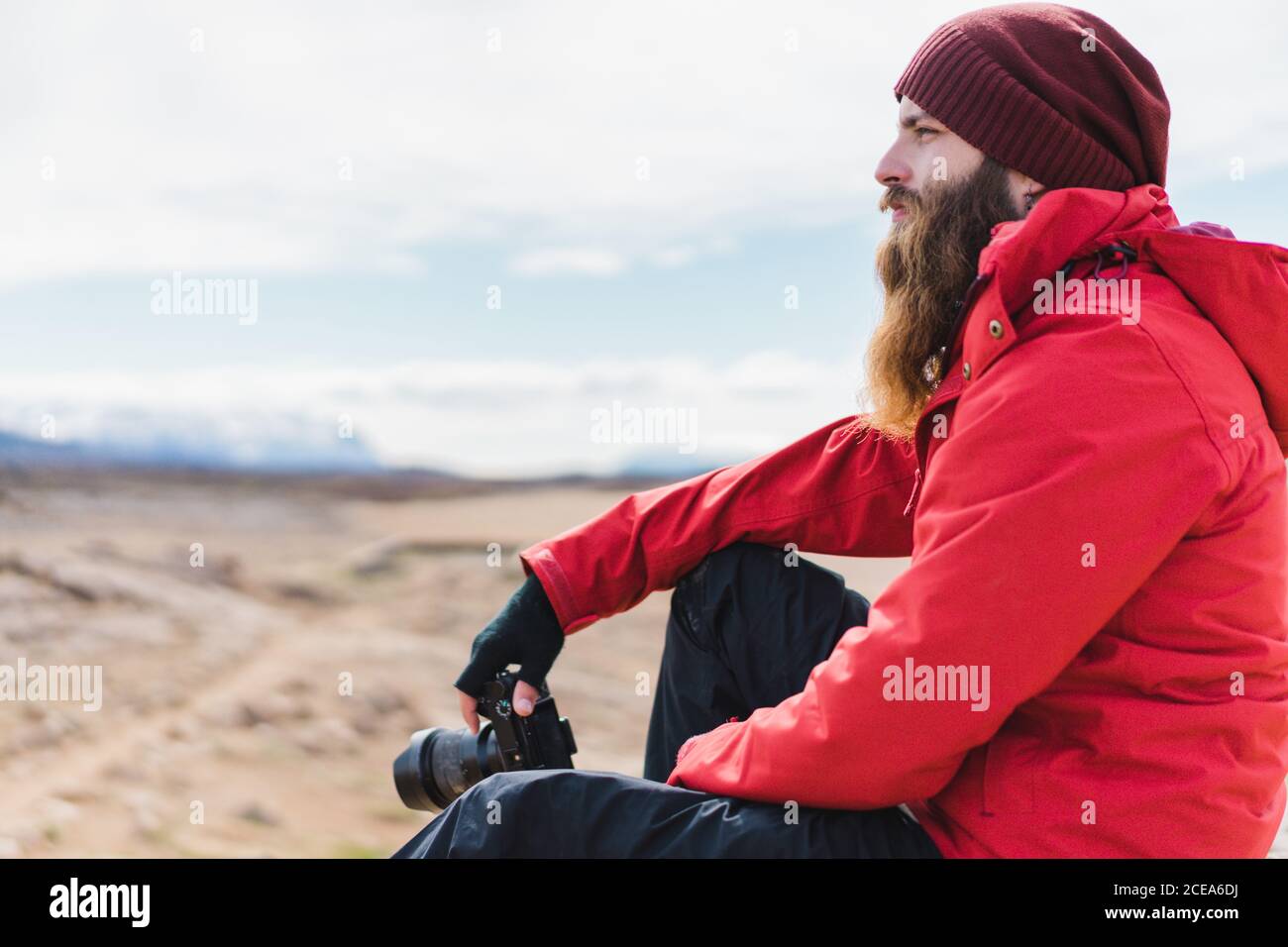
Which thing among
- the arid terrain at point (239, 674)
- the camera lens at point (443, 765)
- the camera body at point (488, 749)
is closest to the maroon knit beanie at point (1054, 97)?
the camera body at point (488, 749)

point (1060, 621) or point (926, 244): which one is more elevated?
point (926, 244)

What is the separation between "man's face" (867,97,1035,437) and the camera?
2084 mm

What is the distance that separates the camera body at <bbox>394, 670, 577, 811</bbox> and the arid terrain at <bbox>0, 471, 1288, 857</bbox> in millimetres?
1857

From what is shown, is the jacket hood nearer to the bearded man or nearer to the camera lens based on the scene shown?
the bearded man

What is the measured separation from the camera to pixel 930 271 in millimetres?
2096

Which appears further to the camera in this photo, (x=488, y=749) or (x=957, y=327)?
(x=488, y=749)

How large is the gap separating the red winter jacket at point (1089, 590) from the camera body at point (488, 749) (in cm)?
56

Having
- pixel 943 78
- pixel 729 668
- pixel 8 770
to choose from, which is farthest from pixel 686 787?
pixel 8 770

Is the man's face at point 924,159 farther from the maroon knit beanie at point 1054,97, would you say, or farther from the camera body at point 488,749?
the camera body at point 488,749

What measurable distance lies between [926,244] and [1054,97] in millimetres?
299

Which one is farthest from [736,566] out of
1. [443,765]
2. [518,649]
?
[443,765]

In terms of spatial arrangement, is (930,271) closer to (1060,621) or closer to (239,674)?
(1060,621)

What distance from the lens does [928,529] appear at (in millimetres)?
1642

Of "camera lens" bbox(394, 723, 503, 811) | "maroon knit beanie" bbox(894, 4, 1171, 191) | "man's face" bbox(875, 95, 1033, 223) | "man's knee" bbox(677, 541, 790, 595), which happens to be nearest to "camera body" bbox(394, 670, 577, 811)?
"camera lens" bbox(394, 723, 503, 811)
